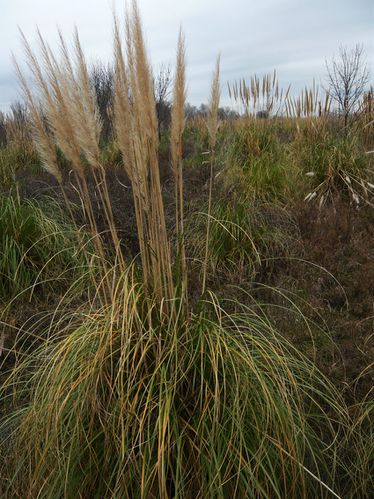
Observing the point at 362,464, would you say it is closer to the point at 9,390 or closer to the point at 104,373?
the point at 104,373

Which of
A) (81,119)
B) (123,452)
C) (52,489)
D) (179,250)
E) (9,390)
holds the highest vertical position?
(81,119)

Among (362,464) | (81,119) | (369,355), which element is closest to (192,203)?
(369,355)

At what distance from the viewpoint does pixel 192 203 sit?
18.6ft

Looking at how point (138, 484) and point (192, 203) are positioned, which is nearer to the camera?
point (138, 484)

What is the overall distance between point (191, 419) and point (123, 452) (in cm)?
39

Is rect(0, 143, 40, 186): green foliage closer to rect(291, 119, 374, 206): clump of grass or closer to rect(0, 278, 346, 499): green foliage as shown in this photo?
rect(291, 119, 374, 206): clump of grass

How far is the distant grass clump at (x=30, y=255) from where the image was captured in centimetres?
411

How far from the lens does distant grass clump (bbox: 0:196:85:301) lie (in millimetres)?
4109

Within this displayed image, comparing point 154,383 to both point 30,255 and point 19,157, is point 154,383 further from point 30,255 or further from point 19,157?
point 19,157

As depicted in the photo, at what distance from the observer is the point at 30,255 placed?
4387 millimetres

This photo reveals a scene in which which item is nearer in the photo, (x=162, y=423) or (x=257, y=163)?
(x=162, y=423)

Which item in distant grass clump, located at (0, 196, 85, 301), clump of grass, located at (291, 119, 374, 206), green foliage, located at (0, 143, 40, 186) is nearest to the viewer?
distant grass clump, located at (0, 196, 85, 301)

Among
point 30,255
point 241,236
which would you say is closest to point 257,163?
point 241,236

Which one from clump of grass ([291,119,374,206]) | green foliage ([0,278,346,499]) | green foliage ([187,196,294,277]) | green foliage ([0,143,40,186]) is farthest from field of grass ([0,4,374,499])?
green foliage ([0,143,40,186])
